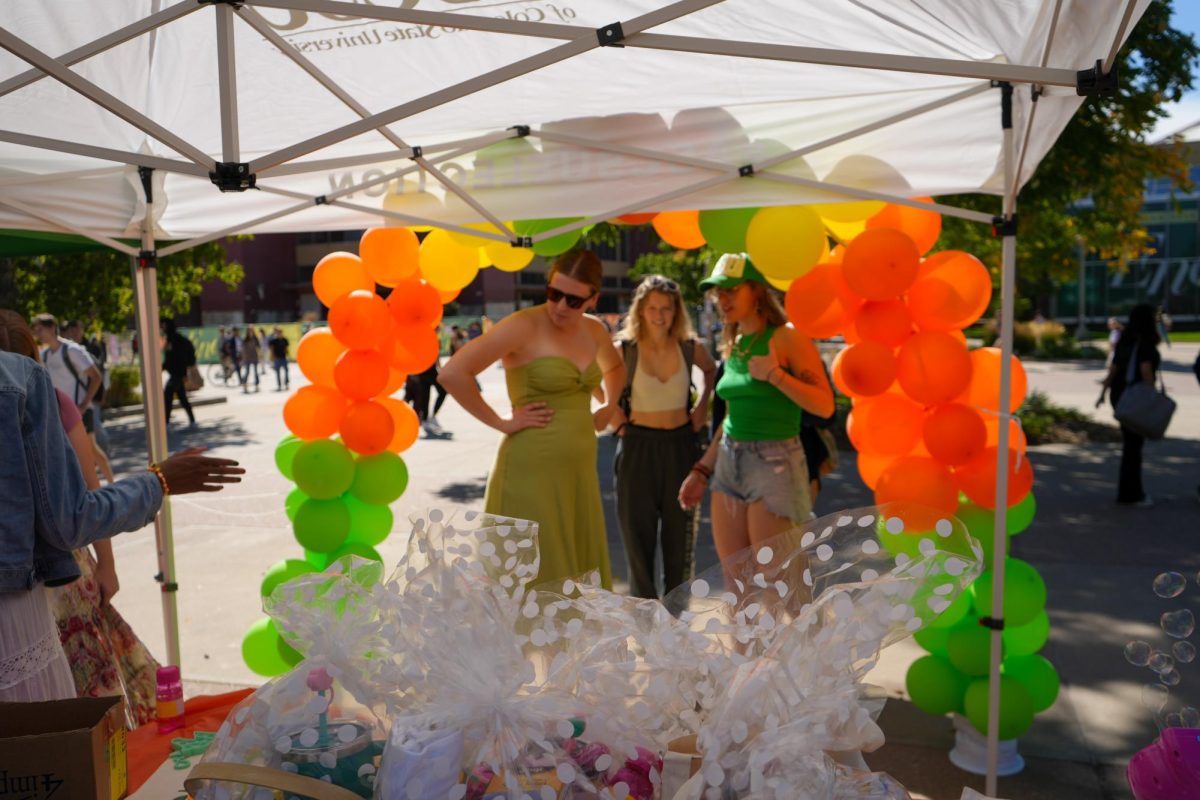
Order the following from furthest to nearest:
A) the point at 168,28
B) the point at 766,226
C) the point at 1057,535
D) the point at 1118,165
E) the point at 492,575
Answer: the point at 1118,165
the point at 1057,535
the point at 766,226
the point at 168,28
the point at 492,575

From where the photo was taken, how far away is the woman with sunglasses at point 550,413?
11.8 feet

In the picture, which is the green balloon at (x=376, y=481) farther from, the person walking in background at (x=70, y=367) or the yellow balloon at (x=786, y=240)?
the person walking in background at (x=70, y=367)

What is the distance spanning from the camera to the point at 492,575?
148 centimetres

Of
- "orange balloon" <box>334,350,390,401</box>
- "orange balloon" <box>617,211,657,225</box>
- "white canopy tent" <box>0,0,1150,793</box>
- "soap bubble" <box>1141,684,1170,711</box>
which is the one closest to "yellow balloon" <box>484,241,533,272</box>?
"white canopy tent" <box>0,0,1150,793</box>

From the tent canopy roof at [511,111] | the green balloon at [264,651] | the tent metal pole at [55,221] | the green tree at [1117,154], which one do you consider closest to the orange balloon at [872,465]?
the tent canopy roof at [511,111]

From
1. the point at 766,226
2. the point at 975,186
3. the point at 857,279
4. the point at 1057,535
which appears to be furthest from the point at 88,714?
the point at 1057,535

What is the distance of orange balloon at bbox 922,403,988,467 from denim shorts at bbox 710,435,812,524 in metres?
0.58

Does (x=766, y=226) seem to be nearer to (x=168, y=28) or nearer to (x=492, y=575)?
(x=168, y=28)

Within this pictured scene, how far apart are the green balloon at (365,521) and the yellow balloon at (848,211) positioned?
8.13 ft

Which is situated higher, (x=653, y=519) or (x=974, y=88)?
(x=974, y=88)

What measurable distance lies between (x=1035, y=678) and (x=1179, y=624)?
210cm

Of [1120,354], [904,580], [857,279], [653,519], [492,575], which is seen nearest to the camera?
[904,580]

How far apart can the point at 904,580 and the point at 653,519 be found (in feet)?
9.99

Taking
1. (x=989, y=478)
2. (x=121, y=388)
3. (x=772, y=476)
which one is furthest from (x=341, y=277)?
(x=121, y=388)
